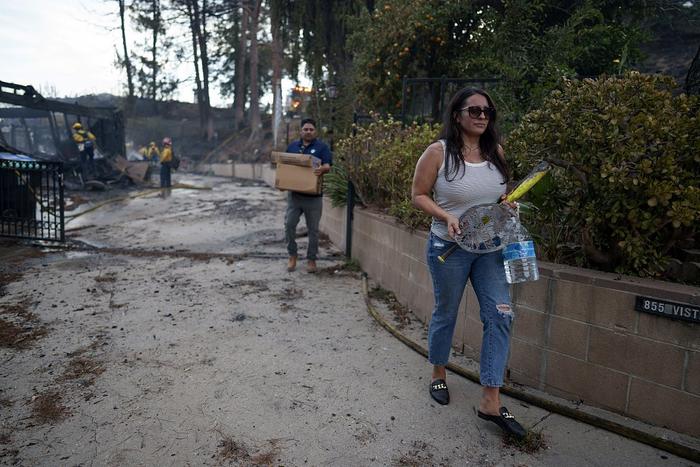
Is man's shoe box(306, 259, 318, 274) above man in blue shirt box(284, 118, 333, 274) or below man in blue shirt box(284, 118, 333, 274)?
below

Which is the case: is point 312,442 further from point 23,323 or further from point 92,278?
point 92,278

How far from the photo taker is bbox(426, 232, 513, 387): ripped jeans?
2744mm

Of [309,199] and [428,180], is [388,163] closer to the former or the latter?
[309,199]

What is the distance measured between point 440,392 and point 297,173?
3.56m

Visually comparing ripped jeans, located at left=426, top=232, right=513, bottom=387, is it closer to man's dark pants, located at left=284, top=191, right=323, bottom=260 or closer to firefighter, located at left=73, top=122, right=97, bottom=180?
man's dark pants, located at left=284, top=191, right=323, bottom=260

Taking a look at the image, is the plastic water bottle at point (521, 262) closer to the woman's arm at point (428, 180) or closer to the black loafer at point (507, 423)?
the woman's arm at point (428, 180)

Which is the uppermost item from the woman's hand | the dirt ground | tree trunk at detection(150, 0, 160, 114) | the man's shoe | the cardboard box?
tree trunk at detection(150, 0, 160, 114)

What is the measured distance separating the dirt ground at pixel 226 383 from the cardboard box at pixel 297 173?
112 centimetres

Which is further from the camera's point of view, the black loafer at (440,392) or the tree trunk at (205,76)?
the tree trunk at (205,76)

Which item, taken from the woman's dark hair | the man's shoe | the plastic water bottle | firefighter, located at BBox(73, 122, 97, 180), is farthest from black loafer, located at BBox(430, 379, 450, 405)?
firefighter, located at BBox(73, 122, 97, 180)

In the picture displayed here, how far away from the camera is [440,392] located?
10.2 feet

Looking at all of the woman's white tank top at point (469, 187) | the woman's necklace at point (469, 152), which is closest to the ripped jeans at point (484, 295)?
the woman's white tank top at point (469, 187)

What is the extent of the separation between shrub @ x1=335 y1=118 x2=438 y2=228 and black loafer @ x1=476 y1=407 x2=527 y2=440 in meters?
2.15

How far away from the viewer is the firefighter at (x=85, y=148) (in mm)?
17047
